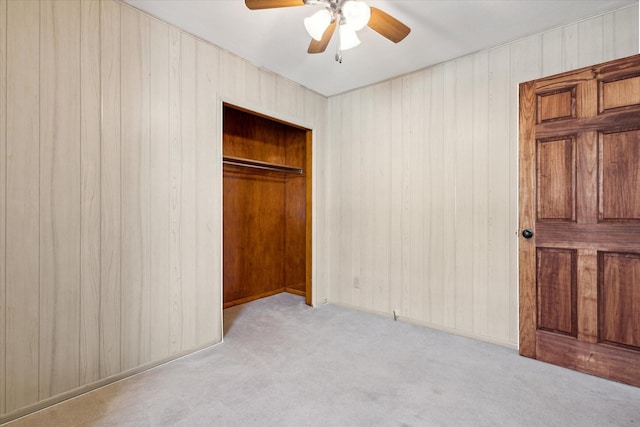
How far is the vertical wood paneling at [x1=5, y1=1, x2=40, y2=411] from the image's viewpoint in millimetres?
1734

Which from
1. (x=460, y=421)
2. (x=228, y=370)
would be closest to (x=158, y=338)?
(x=228, y=370)

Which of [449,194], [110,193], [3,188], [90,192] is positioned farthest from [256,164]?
[3,188]

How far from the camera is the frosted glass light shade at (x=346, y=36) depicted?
6.56 feet

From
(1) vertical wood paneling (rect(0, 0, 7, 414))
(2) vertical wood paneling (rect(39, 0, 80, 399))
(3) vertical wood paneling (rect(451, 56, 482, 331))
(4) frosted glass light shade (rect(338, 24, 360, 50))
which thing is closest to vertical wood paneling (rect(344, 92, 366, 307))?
(3) vertical wood paneling (rect(451, 56, 482, 331))

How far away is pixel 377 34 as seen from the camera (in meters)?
2.52

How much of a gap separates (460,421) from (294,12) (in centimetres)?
282

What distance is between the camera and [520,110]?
2.52 m

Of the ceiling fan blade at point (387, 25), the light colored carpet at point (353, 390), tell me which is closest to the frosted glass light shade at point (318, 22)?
the ceiling fan blade at point (387, 25)

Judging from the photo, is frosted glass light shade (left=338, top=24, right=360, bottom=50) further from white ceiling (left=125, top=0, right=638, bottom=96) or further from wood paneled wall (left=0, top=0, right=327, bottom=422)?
wood paneled wall (left=0, top=0, right=327, bottom=422)

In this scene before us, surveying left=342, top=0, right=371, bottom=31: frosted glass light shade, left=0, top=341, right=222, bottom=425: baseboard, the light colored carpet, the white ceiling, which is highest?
the white ceiling

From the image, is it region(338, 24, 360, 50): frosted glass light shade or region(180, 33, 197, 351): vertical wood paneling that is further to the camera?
region(180, 33, 197, 351): vertical wood paneling

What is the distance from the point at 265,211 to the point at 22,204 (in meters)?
2.70

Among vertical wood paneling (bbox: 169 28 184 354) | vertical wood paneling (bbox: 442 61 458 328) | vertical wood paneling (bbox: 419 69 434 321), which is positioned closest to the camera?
vertical wood paneling (bbox: 169 28 184 354)

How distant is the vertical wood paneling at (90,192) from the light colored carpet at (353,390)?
0.31 meters
